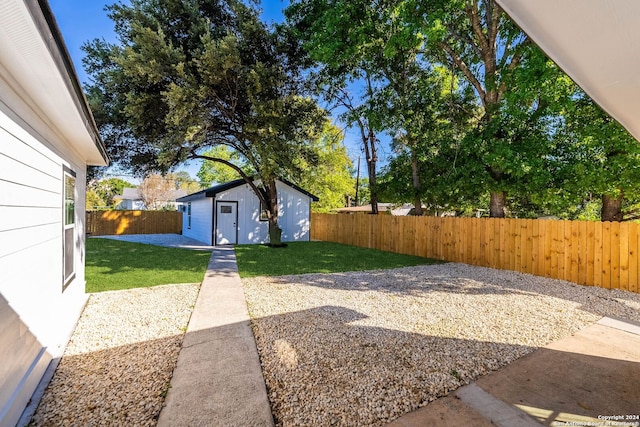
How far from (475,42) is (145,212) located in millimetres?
19868

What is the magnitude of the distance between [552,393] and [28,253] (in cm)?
454

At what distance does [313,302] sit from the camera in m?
5.05

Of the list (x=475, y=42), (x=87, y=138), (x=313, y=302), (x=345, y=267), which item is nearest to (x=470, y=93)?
(x=475, y=42)

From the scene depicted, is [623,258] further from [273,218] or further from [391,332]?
[273,218]

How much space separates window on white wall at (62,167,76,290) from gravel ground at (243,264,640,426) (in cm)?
262

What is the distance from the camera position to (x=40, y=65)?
78.3 inches

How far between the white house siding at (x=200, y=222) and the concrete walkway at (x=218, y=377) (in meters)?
10.6

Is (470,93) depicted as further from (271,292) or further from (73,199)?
(73,199)

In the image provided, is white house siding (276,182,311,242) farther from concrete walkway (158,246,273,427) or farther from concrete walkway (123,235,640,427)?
concrete walkway (123,235,640,427)

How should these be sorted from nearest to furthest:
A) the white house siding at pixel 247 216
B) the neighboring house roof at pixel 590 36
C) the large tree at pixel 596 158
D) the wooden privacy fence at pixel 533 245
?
the neighboring house roof at pixel 590 36
the wooden privacy fence at pixel 533 245
the large tree at pixel 596 158
the white house siding at pixel 247 216

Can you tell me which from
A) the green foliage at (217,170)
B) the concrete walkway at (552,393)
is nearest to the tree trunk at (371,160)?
the concrete walkway at (552,393)

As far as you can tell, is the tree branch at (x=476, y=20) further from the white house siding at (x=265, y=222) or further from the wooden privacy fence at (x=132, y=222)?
the wooden privacy fence at (x=132, y=222)

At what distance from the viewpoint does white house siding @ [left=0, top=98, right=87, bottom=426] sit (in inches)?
80.6

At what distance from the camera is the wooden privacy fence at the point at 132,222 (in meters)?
17.8
